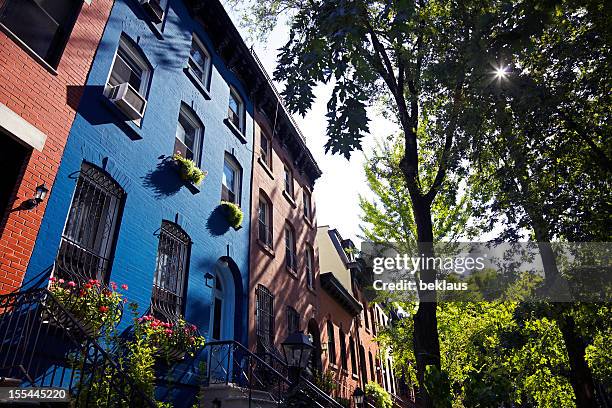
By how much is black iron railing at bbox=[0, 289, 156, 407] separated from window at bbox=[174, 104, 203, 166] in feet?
18.7

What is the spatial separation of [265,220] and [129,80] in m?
6.93

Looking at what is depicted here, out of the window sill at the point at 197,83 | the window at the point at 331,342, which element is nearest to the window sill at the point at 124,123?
the window sill at the point at 197,83

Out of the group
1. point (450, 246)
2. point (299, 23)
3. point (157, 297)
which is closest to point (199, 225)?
point (157, 297)

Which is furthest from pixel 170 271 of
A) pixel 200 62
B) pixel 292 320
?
pixel 200 62

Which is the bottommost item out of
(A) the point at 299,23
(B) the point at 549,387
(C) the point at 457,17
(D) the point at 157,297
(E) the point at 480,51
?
(B) the point at 549,387

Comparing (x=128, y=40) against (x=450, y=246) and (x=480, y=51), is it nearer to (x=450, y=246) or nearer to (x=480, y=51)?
(x=480, y=51)

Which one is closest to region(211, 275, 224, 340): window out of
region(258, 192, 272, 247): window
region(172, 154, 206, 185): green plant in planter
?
region(258, 192, 272, 247): window

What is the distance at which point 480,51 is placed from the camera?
514 cm

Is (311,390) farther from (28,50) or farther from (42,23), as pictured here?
(42,23)

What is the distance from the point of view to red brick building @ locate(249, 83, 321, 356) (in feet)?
40.9

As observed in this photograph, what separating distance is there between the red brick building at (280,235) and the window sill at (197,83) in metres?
3.07

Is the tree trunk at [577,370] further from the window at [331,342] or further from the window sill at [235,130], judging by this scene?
the window sill at [235,130]

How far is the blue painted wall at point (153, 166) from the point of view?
275 inches

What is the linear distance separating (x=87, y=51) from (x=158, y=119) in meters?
2.09
